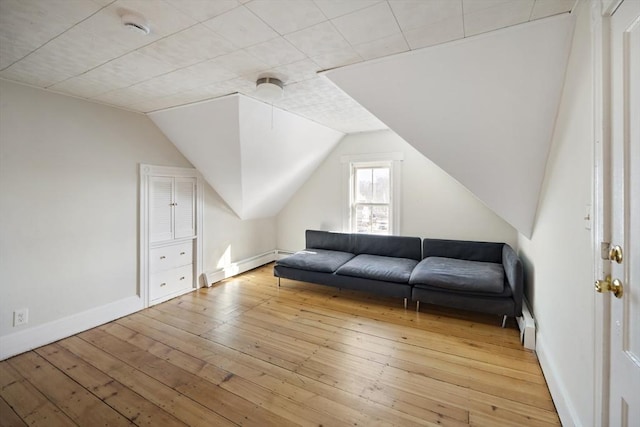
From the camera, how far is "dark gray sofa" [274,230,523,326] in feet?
9.03

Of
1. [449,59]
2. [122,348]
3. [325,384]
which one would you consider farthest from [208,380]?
[449,59]

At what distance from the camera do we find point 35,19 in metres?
1.51

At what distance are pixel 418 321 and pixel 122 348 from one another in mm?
2819

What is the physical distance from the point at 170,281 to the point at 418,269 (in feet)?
10.3

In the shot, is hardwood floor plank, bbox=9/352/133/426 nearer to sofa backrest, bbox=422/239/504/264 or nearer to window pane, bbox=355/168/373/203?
sofa backrest, bbox=422/239/504/264

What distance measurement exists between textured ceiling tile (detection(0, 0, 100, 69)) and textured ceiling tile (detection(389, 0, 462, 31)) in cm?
154

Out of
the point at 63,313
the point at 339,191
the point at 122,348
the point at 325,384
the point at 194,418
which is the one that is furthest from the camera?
the point at 339,191

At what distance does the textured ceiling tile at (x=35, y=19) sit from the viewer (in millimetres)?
1397

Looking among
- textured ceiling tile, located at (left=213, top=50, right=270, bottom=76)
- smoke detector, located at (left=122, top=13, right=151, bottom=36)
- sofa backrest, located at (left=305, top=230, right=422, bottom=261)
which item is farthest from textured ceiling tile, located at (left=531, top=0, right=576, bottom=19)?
sofa backrest, located at (left=305, top=230, right=422, bottom=261)

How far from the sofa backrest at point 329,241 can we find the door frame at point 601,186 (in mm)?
3193

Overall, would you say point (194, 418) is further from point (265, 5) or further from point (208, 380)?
point (265, 5)

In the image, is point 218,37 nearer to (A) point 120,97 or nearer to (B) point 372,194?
(A) point 120,97

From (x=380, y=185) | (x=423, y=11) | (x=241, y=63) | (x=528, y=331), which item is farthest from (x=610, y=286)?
(x=380, y=185)

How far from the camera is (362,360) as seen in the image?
2.26m
